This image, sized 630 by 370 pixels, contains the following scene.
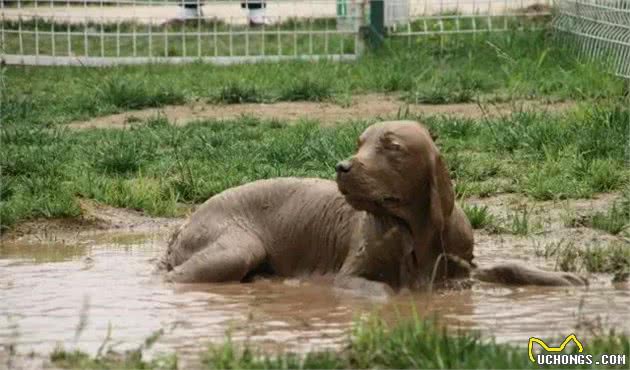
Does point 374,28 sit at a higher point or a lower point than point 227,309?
higher

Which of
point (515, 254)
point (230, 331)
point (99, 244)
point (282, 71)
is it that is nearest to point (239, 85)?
point (282, 71)

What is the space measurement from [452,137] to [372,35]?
16.2 feet

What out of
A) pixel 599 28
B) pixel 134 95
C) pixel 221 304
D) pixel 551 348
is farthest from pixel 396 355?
pixel 599 28

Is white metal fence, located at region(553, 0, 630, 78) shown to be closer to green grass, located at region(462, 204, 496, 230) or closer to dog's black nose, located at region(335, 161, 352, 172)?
green grass, located at region(462, 204, 496, 230)

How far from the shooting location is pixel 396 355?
634 centimetres

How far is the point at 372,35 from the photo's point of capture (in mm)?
17219

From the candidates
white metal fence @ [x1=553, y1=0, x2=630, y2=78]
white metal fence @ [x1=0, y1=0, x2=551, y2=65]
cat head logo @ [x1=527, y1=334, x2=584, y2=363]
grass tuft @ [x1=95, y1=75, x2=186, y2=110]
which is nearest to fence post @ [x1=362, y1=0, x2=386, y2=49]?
white metal fence @ [x1=0, y1=0, x2=551, y2=65]

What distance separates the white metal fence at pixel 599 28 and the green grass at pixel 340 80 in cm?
18

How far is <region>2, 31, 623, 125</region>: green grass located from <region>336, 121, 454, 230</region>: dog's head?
240 inches

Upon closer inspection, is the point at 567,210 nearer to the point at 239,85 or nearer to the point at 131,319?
the point at 131,319

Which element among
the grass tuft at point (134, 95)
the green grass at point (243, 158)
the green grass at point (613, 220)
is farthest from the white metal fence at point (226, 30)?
the green grass at point (613, 220)

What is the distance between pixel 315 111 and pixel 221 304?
6.20 m

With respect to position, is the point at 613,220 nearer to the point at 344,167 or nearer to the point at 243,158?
the point at 344,167

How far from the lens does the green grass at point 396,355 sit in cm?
618
